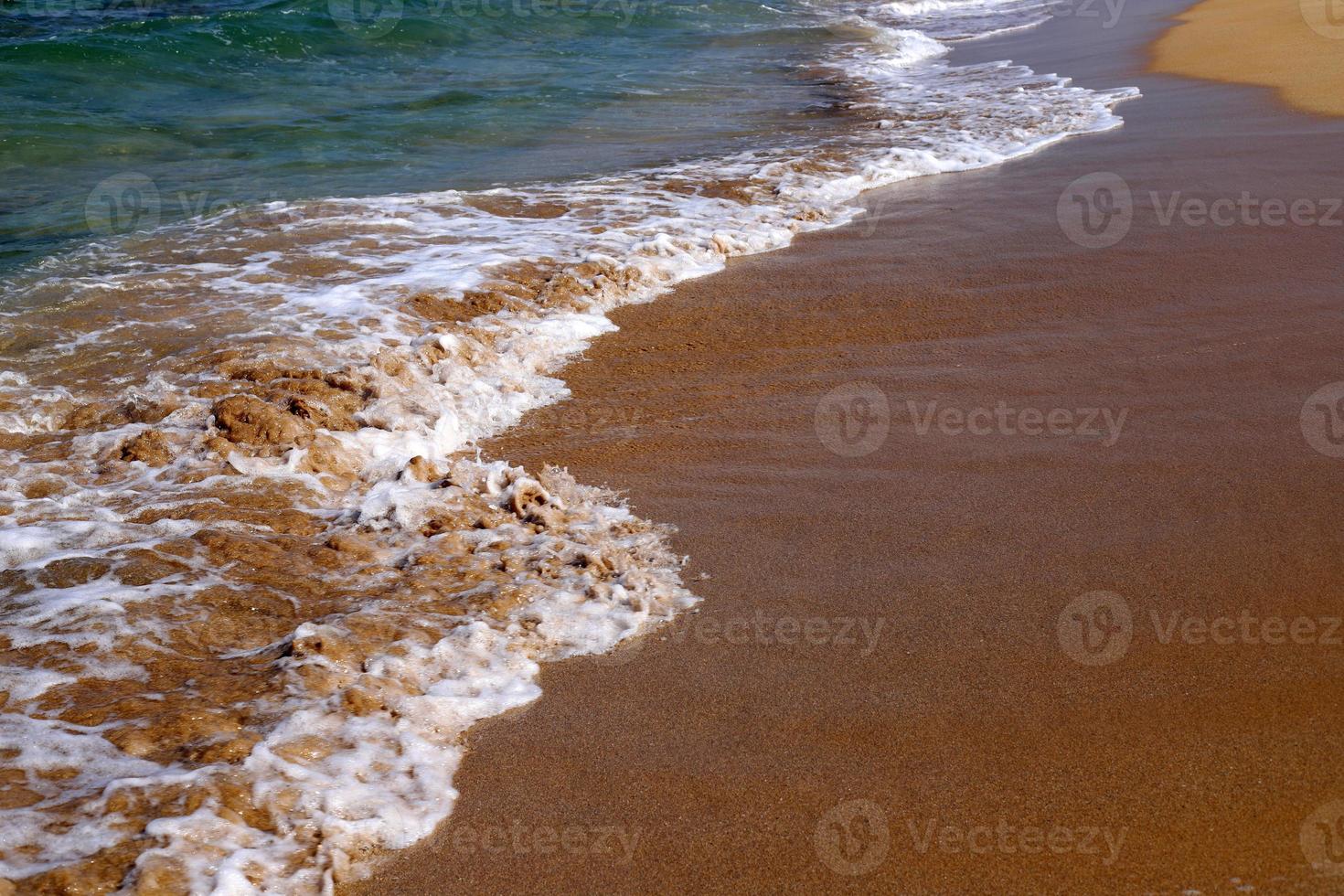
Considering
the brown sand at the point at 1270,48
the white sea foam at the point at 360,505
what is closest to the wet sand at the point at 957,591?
the white sea foam at the point at 360,505

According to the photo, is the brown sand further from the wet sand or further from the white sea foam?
the white sea foam

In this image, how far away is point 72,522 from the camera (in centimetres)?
365

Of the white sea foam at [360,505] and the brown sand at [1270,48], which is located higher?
the brown sand at [1270,48]

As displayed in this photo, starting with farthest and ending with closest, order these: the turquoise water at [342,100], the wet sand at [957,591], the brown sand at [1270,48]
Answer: the brown sand at [1270,48]
the turquoise water at [342,100]
the wet sand at [957,591]

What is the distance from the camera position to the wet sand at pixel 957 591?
241 cm

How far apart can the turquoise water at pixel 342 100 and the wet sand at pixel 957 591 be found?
4079 mm

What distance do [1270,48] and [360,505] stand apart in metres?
11.7

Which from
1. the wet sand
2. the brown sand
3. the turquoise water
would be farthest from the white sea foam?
the brown sand

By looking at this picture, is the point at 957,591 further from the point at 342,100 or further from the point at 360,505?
the point at 342,100

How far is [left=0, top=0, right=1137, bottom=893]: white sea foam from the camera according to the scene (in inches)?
98.7

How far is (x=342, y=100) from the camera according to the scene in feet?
37.6

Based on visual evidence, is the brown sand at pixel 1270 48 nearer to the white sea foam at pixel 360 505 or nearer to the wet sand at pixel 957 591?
the wet sand at pixel 957 591

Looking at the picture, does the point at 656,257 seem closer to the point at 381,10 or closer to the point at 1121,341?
the point at 1121,341

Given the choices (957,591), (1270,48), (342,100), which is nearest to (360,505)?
(957,591)
